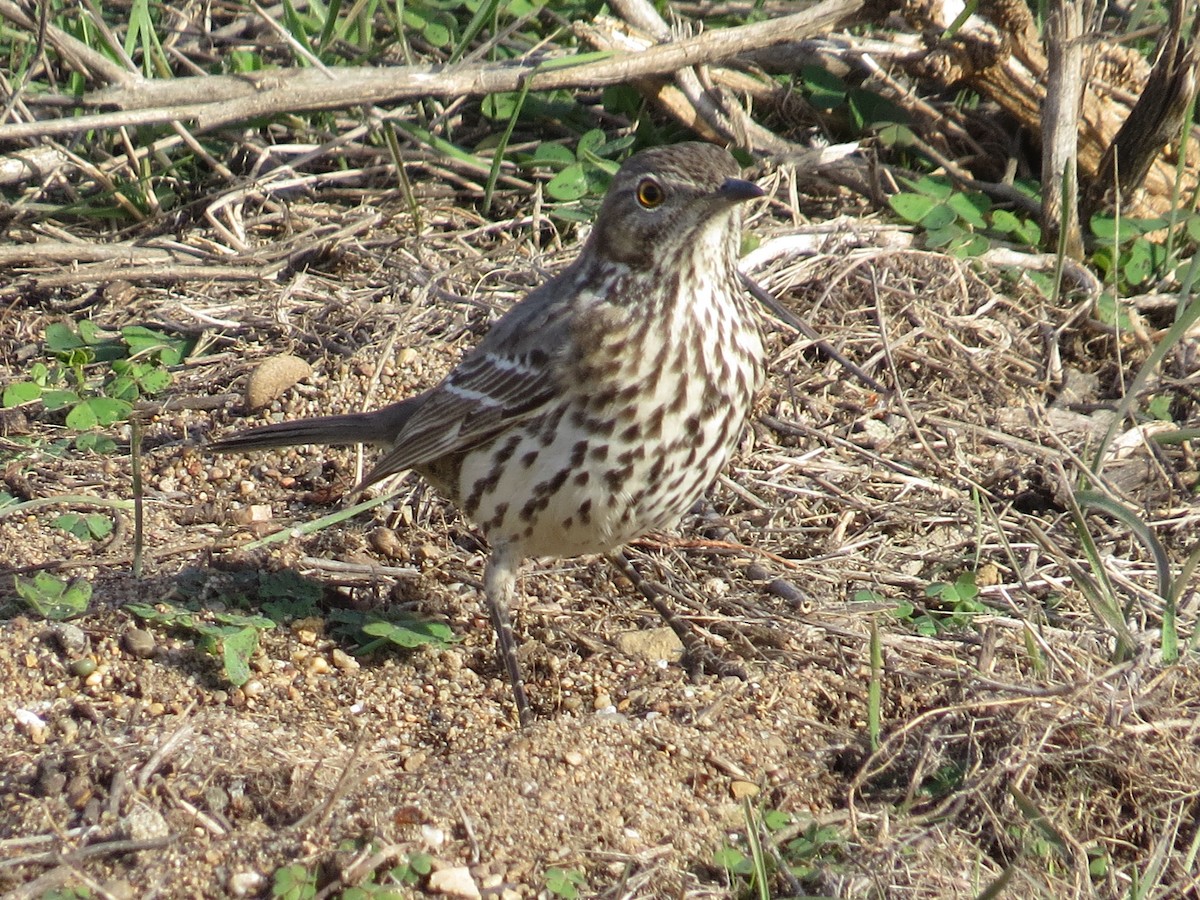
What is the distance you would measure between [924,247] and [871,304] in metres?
0.47

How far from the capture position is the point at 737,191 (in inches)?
168

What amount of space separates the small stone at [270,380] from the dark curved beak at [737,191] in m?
2.17

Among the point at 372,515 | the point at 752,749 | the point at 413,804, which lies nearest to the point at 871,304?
the point at 372,515

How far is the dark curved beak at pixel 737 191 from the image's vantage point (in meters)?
4.24

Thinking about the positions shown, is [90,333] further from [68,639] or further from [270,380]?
[68,639]

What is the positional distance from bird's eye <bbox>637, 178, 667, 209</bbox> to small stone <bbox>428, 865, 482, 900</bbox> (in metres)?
2.01

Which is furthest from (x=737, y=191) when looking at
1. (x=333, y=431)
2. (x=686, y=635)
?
(x=333, y=431)

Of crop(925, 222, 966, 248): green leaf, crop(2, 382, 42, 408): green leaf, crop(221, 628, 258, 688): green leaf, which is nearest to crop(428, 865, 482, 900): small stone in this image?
crop(221, 628, 258, 688): green leaf

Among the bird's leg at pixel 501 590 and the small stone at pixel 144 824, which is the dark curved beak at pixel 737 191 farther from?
the small stone at pixel 144 824

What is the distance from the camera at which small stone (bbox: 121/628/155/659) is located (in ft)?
14.6

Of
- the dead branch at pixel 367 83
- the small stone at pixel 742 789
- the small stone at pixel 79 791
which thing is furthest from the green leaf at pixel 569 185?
the small stone at pixel 79 791

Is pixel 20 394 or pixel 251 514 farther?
pixel 20 394

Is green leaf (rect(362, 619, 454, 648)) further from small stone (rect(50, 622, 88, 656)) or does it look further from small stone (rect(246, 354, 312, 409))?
small stone (rect(246, 354, 312, 409))

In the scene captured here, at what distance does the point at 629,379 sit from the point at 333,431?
4.45 feet
